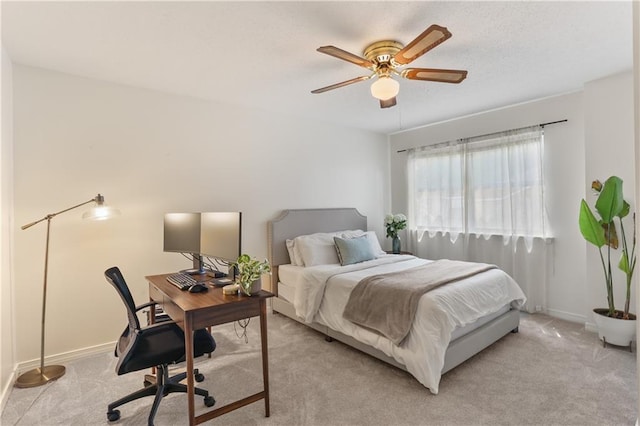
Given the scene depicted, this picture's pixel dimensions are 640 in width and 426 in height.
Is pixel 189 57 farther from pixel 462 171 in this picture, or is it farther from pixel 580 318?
pixel 580 318

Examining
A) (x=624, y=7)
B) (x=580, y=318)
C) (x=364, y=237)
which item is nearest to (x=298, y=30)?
(x=624, y=7)

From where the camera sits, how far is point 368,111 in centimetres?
426

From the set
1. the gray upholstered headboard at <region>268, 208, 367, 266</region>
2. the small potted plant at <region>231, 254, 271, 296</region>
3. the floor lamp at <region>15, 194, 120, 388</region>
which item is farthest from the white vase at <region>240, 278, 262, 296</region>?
the gray upholstered headboard at <region>268, 208, 367, 266</region>

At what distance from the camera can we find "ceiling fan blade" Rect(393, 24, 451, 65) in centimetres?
179

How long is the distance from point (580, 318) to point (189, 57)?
4.84 m

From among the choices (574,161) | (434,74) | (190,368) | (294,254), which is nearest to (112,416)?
(190,368)

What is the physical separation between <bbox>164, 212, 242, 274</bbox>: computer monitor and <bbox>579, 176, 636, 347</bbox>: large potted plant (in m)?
3.33

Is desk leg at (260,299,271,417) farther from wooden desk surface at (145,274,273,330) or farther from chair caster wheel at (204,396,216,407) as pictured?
chair caster wheel at (204,396,216,407)

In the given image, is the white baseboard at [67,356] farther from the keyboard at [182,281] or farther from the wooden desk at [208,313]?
the wooden desk at [208,313]

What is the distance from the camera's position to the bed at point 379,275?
7.89 ft

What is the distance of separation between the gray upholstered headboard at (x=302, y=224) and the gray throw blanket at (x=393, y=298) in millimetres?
1472

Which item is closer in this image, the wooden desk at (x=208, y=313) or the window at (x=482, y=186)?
the wooden desk at (x=208, y=313)

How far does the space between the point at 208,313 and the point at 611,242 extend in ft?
12.4

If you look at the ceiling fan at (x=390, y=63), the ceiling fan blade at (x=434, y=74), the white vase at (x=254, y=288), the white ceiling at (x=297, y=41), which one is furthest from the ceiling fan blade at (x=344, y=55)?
the white vase at (x=254, y=288)
